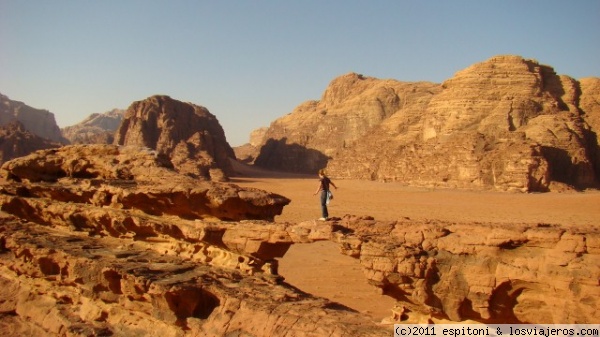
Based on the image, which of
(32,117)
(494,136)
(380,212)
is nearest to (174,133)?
(380,212)

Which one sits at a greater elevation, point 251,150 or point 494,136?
point 494,136

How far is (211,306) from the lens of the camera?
5.93 m

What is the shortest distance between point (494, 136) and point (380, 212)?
16.0 m

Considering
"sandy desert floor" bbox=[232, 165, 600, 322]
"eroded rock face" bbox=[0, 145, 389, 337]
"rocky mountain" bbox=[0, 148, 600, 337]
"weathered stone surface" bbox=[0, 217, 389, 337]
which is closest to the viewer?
"rocky mountain" bbox=[0, 148, 600, 337]

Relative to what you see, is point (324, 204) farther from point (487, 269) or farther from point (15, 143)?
point (15, 143)

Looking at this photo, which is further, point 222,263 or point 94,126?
point 94,126

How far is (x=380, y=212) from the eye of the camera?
77.5 ft

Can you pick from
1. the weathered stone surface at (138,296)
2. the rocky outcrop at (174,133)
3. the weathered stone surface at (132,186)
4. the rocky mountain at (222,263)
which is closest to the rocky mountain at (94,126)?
the rocky outcrop at (174,133)

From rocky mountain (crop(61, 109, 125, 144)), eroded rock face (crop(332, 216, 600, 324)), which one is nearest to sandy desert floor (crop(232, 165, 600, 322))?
eroded rock face (crop(332, 216, 600, 324))

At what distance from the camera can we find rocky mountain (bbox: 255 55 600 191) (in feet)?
104

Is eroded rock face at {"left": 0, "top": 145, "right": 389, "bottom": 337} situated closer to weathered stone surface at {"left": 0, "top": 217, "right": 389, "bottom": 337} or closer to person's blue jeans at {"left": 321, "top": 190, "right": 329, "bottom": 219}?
weathered stone surface at {"left": 0, "top": 217, "right": 389, "bottom": 337}

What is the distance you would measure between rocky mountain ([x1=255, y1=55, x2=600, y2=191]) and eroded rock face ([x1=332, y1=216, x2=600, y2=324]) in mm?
27622

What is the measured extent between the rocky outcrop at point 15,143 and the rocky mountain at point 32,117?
39.2 meters

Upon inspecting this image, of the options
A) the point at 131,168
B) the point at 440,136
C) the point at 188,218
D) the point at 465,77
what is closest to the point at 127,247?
the point at 188,218
